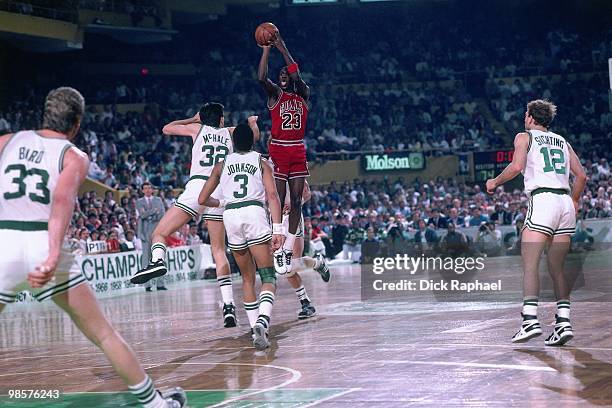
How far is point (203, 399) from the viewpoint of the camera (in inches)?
287

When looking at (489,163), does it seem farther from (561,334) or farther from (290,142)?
(561,334)

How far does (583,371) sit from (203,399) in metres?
2.86

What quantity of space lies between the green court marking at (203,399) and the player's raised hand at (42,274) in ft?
5.51

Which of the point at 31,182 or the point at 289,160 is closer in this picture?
the point at 31,182

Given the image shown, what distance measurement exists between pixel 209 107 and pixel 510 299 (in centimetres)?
503

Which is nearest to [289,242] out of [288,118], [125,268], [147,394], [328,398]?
[288,118]

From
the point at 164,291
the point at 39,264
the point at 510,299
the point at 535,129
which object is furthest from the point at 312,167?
the point at 39,264

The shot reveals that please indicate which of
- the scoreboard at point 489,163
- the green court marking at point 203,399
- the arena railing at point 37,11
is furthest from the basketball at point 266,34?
the scoreboard at point 489,163

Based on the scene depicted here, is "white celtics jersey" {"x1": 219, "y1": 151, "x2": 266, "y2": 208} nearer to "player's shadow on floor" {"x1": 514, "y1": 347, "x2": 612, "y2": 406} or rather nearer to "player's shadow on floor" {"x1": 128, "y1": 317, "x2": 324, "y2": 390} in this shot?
"player's shadow on floor" {"x1": 128, "y1": 317, "x2": 324, "y2": 390}

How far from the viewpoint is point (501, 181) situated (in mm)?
9133

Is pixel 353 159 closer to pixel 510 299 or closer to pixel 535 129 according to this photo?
pixel 510 299

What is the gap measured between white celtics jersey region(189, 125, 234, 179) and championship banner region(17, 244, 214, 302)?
24.9ft

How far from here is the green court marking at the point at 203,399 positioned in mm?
6961

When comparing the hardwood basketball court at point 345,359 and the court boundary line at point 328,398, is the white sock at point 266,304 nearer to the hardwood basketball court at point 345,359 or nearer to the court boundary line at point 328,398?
the hardwood basketball court at point 345,359
